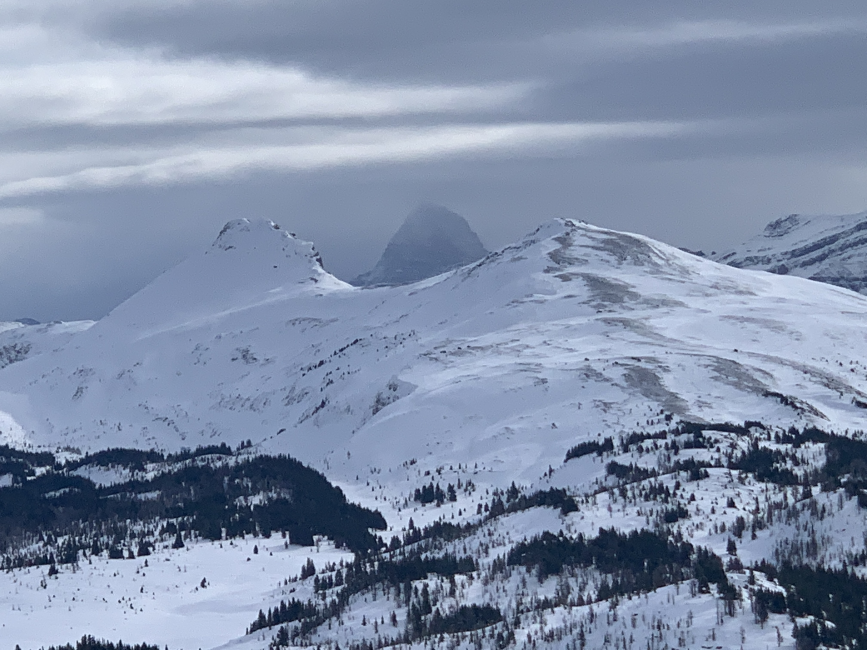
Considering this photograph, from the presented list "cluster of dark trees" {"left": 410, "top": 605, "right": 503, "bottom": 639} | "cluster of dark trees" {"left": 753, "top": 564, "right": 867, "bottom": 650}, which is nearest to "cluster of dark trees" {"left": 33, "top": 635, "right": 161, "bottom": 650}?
"cluster of dark trees" {"left": 410, "top": 605, "right": 503, "bottom": 639}

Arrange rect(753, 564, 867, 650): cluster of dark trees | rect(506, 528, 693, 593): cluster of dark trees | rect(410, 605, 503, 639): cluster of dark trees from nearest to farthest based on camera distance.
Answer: rect(753, 564, 867, 650): cluster of dark trees, rect(410, 605, 503, 639): cluster of dark trees, rect(506, 528, 693, 593): cluster of dark trees

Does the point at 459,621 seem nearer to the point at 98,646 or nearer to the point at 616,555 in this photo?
the point at 616,555

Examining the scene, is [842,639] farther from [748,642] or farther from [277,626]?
[277,626]

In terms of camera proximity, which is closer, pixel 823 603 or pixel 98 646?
pixel 823 603

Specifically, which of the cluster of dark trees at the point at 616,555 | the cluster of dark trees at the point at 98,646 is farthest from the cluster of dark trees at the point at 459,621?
the cluster of dark trees at the point at 98,646

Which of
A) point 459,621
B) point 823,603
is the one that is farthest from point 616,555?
point 823,603

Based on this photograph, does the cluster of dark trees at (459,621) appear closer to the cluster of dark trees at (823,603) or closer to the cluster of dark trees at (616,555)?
the cluster of dark trees at (616,555)

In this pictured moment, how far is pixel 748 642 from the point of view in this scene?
13450 centimetres

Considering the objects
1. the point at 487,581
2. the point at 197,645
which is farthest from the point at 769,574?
the point at 197,645

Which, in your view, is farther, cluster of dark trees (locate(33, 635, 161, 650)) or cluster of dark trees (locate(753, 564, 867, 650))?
cluster of dark trees (locate(33, 635, 161, 650))

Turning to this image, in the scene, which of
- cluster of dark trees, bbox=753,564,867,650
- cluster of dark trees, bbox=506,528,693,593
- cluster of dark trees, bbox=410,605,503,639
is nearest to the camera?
cluster of dark trees, bbox=753,564,867,650

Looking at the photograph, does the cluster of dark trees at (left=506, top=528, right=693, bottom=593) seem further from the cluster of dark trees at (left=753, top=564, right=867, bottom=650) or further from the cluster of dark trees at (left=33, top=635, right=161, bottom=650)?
the cluster of dark trees at (left=33, top=635, right=161, bottom=650)

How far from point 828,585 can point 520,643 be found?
1176 inches

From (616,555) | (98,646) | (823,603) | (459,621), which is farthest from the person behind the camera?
(98,646)
